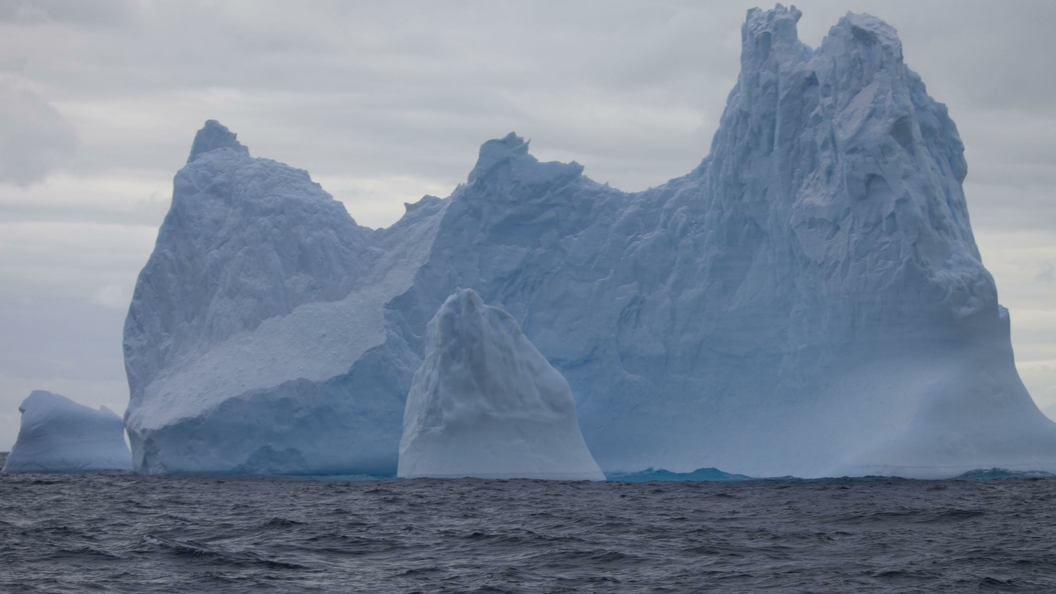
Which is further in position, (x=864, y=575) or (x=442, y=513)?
(x=442, y=513)

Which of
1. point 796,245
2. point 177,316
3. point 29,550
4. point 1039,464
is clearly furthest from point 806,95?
point 29,550

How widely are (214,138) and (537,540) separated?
19523 mm

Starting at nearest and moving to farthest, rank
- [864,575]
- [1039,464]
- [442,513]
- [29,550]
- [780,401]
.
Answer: [864,575]
[29,550]
[442,513]
[1039,464]
[780,401]

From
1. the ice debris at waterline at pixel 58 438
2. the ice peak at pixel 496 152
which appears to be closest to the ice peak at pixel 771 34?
the ice peak at pixel 496 152

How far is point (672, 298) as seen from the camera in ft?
83.9

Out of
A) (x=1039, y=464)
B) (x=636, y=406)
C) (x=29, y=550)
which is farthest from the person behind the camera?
(x=636, y=406)

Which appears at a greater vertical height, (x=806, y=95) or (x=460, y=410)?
(x=806, y=95)

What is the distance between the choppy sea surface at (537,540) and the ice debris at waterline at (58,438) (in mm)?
8011

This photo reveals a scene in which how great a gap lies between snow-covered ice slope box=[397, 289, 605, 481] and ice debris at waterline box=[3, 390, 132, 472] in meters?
9.26

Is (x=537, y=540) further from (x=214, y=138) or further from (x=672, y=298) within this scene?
(x=214, y=138)

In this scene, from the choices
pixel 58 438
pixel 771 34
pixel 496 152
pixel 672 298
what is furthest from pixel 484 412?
pixel 58 438

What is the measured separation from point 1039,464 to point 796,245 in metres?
6.15

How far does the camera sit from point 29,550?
38.0ft

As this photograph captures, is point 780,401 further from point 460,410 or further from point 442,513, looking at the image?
point 442,513
